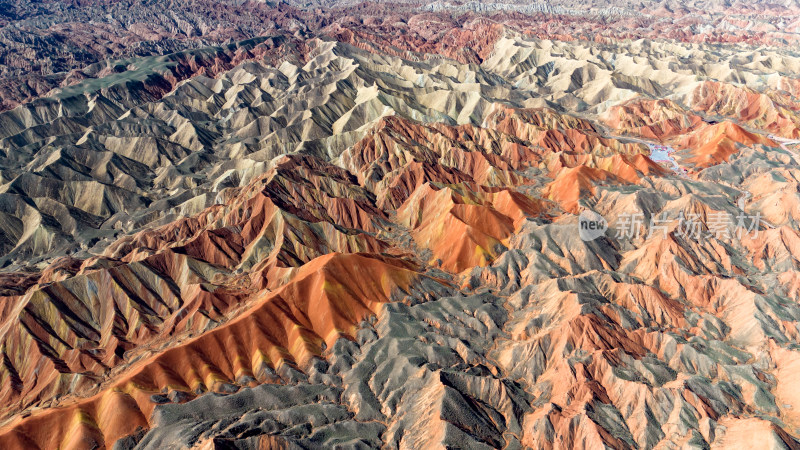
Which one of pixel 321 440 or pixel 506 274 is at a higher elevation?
pixel 321 440

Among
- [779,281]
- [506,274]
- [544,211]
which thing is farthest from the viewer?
[544,211]

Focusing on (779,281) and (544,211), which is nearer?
(779,281)

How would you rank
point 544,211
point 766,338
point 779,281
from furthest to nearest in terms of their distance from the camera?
1. point 544,211
2. point 779,281
3. point 766,338

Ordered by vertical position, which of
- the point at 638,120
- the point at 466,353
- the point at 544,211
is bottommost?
the point at 638,120

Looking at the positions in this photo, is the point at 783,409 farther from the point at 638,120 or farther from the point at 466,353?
the point at 638,120

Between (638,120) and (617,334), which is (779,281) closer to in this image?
(617,334)

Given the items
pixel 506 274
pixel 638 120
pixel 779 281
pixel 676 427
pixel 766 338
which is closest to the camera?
pixel 676 427

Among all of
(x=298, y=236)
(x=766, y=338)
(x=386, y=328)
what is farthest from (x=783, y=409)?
(x=298, y=236)

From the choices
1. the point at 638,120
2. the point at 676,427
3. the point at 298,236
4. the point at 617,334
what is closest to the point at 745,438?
the point at 676,427

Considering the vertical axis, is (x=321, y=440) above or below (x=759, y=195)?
above
